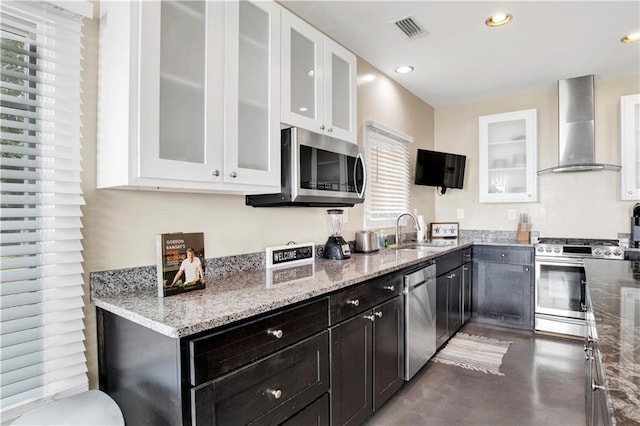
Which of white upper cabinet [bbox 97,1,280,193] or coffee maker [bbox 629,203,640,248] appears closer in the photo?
white upper cabinet [bbox 97,1,280,193]

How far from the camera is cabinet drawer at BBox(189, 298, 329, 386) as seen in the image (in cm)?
110

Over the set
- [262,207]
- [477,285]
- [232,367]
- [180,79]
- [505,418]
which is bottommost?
[505,418]

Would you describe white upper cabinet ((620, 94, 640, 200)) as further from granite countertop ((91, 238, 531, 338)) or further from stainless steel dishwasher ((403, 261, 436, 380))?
granite countertop ((91, 238, 531, 338))

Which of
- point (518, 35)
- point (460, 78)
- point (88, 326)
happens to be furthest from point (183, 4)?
point (460, 78)

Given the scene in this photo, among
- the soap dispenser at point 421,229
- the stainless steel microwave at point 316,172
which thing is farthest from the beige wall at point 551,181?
the stainless steel microwave at point 316,172

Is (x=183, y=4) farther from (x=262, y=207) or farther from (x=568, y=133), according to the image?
(x=568, y=133)

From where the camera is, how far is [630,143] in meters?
3.51

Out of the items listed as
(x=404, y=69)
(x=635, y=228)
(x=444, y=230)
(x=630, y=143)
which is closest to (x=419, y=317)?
(x=444, y=230)

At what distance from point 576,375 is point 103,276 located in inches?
130

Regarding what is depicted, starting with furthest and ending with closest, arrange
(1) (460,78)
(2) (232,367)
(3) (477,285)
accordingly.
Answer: (3) (477,285), (1) (460,78), (2) (232,367)

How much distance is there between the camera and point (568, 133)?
3770 millimetres

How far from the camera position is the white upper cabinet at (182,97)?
1312mm

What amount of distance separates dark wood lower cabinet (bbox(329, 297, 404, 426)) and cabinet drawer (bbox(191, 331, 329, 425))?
12 cm

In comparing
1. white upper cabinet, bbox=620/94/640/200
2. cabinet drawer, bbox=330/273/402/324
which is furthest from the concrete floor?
white upper cabinet, bbox=620/94/640/200
